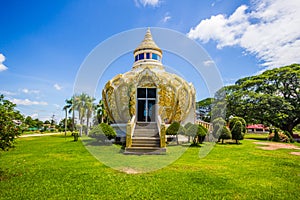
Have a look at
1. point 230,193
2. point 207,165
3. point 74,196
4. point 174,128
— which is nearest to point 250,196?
point 230,193

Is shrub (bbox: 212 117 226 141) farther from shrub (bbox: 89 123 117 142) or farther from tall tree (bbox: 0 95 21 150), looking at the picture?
tall tree (bbox: 0 95 21 150)

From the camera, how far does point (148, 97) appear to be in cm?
1507

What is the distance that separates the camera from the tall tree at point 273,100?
2322 cm

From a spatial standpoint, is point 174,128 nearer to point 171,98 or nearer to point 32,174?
point 171,98

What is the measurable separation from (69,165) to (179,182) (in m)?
4.36

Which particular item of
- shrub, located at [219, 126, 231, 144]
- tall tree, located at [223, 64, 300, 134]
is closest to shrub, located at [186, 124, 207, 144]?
shrub, located at [219, 126, 231, 144]

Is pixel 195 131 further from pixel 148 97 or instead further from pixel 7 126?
pixel 7 126

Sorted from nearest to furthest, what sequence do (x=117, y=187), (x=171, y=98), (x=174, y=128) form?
1. (x=117, y=187)
2. (x=174, y=128)
3. (x=171, y=98)

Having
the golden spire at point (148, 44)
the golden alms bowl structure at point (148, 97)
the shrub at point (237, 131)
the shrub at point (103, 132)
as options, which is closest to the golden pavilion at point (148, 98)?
the golden alms bowl structure at point (148, 97)

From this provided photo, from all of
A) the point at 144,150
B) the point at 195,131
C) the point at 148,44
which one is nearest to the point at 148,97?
the point at 195,131

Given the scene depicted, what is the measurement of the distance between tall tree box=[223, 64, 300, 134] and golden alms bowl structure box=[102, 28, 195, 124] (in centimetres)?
1290

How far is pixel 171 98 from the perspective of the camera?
49.4 ft

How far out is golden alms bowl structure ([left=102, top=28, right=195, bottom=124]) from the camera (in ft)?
49.1

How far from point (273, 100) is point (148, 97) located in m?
17.3
